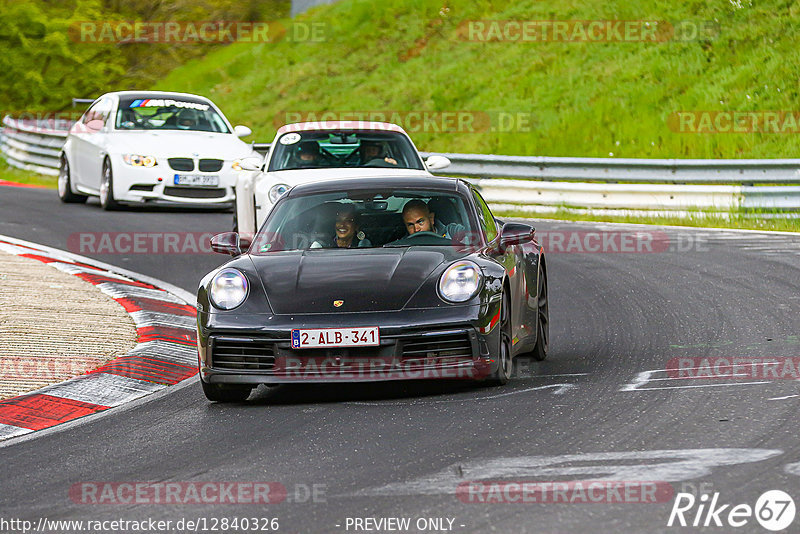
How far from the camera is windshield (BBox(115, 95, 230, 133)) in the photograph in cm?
1950

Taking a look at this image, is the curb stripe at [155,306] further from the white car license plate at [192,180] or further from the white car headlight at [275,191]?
the white car license plate at [192,180]

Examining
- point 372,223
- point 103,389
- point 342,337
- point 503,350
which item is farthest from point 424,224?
point 103,389

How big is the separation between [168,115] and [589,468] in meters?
15.1

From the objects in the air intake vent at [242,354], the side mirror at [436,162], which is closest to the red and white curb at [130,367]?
the air intake vent at [242,354]

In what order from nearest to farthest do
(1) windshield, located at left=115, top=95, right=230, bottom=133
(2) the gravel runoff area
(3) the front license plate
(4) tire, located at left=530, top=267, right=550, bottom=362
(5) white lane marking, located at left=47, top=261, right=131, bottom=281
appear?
(3) the front license plate → (2) the gravel runoff area → (4) tire, located at left=530, top=267, right=550, bottom=362 → (5) white lane marking, located at left=47, top=261, right=131, bottom=281 → (1) windshield, located at left=115, top=95, right=230, bottom=133

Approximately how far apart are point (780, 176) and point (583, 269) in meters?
5.43

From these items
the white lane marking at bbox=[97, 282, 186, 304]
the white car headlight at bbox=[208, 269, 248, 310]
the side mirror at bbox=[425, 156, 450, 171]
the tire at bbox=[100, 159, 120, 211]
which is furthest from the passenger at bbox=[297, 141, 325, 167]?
the white car headlight at bbox=[208, 269, 248, 310]

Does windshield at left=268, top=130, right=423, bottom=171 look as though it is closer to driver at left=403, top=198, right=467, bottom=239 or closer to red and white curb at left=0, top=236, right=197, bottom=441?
red and white curb at left=0, top=236, right=197, bottom=441

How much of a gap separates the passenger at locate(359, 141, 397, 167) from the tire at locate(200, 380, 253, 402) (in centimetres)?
615

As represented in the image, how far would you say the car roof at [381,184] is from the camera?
853 centimetres

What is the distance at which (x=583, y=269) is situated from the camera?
44.0 ft

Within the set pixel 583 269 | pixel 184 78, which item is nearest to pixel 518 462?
pixel 583 269

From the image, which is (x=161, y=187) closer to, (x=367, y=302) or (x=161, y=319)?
(x=161, y=319)

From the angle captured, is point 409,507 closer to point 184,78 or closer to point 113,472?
point 113,472
